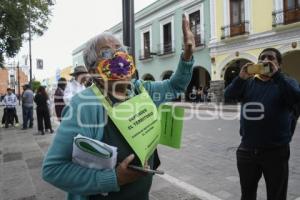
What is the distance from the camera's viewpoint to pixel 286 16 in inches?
667

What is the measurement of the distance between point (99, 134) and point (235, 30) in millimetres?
19361

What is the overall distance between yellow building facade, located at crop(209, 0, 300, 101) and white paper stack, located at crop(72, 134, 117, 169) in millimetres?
16773

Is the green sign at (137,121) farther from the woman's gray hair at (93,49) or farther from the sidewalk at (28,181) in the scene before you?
the sidewalk at (28,181)

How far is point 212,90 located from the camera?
2088cm

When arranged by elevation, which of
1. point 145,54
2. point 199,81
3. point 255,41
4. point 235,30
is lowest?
point 199,81

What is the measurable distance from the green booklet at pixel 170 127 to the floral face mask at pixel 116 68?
1.40 ft

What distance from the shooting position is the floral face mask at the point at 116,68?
5.27 feet

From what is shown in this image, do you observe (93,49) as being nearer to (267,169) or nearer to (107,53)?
(107,53)

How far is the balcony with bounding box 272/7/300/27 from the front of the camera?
647 inches

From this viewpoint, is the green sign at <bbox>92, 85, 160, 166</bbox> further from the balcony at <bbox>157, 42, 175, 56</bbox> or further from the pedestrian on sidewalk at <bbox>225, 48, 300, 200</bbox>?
the balcony at <bbox>157, 42, 175, 56</bbox>

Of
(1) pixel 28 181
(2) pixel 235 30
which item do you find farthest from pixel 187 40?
(2) pixel 235 30

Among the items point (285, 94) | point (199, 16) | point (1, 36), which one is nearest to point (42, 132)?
point (1, 36)

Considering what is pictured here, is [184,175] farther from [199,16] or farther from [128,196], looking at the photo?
[199,16]

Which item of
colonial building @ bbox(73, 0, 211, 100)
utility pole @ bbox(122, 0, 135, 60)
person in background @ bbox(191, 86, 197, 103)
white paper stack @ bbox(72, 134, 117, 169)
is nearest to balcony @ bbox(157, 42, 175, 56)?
colonial building @ bbox(73, 0, 211, 100)
